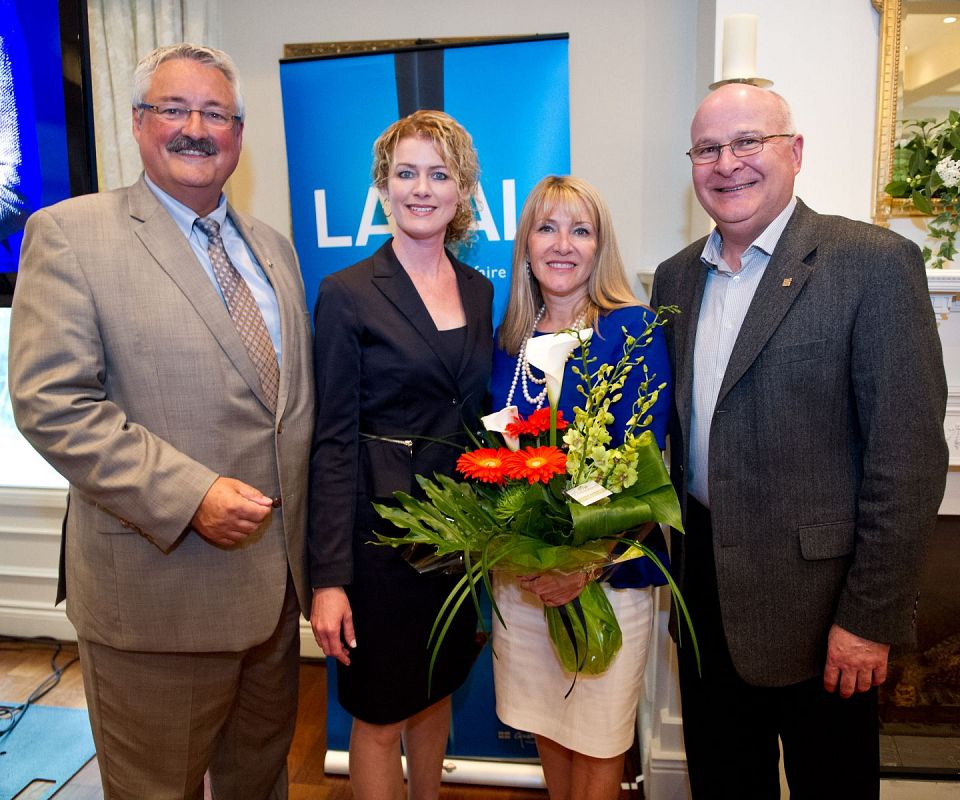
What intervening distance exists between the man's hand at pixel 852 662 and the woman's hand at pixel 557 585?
51 cm

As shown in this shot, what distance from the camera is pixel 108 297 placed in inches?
59.2

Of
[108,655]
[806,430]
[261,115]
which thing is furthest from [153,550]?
[261,115]

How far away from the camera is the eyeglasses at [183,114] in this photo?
162cm

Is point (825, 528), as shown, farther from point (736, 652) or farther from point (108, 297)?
point (108, 297)

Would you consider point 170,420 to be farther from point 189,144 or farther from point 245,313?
point 189,144

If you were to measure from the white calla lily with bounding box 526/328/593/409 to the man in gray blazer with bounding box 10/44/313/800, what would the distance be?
1.94 feet

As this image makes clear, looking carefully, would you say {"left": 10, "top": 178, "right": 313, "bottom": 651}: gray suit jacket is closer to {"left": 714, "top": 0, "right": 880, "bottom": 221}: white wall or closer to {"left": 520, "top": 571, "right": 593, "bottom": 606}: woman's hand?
{"left": 520, "top": 571, "right": 593, "bottom": 606}: woman's hand

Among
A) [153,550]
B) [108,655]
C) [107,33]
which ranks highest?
[107,33]

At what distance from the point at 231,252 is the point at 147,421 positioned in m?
0.46

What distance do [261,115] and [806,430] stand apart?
8.28 ft

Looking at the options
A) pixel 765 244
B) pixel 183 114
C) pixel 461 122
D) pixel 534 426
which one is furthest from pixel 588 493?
pixel 461 122

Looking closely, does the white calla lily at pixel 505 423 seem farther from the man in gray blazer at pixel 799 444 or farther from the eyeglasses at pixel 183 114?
the eyeglasses at pixel 183 114

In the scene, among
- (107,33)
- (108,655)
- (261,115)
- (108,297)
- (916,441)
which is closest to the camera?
Result: (916,441)

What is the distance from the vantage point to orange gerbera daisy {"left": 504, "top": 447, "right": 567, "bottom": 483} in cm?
133
